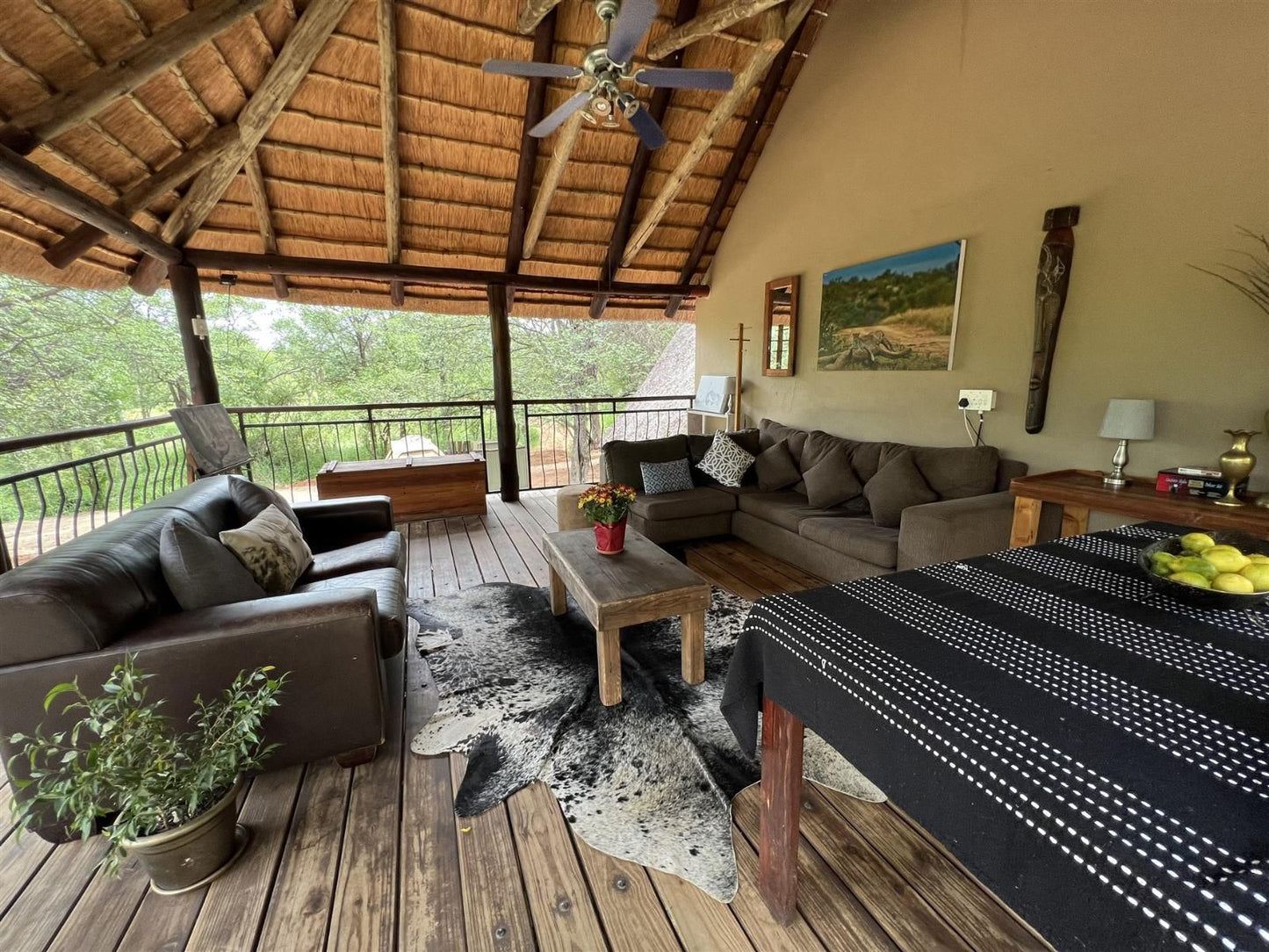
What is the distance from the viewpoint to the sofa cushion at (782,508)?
341 centimetres

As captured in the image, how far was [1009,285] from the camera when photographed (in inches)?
121

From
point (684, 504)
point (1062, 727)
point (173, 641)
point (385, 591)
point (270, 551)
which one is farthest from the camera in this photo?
point (684, 504)

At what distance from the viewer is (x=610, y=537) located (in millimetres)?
2414

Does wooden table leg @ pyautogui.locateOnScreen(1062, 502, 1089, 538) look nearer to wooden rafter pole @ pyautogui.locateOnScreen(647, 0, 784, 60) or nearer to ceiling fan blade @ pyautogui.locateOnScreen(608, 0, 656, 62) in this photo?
ceiling fan blade @ pyautogui.locateOnScreen(608, 0, 656, 62)

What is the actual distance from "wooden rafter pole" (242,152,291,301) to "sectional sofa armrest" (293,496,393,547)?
2871 millimetres

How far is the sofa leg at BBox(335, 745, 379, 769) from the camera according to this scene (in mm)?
1699

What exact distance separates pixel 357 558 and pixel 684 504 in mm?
2134

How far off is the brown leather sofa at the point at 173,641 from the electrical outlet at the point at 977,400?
345 centimetres

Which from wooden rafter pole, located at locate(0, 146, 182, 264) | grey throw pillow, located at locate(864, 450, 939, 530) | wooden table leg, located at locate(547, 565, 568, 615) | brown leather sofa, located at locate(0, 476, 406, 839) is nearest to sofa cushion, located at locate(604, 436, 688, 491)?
wooden table leg, located at locate(547, 565, 568, 615)

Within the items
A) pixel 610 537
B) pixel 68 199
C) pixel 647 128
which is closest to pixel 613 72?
pixel 647 128

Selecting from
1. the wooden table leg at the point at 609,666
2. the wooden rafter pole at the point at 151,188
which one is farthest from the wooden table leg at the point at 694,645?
the wooden rafter pole at the point at 151,188

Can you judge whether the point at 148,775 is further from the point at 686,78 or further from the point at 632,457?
the point at 686,78

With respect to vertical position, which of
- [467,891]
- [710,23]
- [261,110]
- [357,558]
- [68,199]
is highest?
[710,23]

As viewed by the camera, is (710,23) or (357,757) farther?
(710,23)
